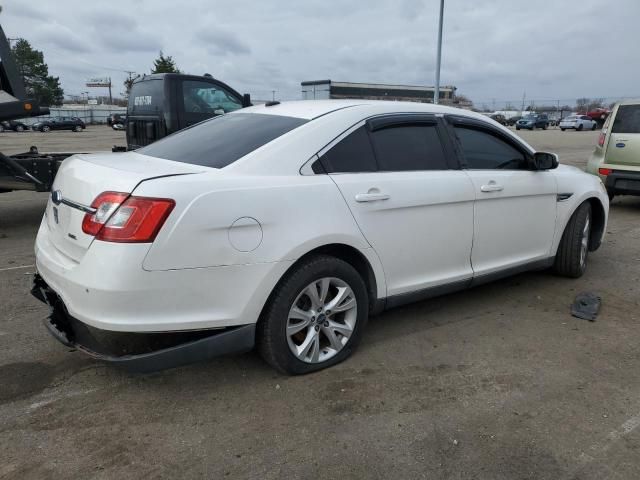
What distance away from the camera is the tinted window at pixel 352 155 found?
3281 mm

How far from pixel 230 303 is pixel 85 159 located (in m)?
1.36

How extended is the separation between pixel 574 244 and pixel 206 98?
18.2 feet

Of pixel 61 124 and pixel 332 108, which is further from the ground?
pixel 332 108

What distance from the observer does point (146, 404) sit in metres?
2.97

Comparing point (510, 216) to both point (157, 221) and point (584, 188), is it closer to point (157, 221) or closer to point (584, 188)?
point (584, 188)

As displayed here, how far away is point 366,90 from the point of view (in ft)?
77.5

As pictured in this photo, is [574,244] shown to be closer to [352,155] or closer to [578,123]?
[352,155]

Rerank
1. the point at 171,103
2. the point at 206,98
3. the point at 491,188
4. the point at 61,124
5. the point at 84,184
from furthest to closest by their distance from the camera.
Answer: the point at 61,124
the point at 206,98
the point at 171,103
the point at 491,188
the point at 84,184

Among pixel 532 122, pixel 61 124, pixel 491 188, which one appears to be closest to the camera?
pixel 491 188

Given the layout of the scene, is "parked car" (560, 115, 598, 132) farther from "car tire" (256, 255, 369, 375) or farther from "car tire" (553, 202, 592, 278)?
"car tire" (256, 255, 369, 375)

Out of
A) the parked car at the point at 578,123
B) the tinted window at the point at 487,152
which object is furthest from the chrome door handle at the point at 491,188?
the parked car at the point at 578,123

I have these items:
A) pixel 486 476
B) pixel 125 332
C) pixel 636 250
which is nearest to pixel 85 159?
pixel 125 332

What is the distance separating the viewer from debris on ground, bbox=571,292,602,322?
4.28 meters

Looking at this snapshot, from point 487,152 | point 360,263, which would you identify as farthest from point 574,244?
point 360,263
